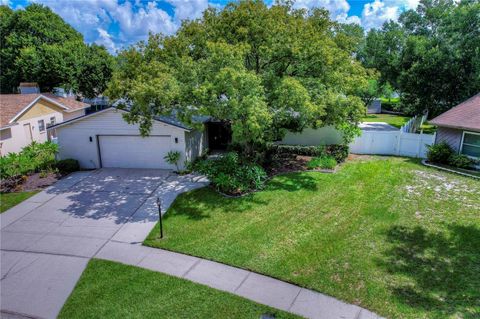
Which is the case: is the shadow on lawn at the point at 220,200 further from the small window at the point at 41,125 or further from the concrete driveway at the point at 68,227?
the small window at the point at 41,125

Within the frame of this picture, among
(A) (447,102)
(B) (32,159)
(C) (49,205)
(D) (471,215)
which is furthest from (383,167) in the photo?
(B) (32,159)

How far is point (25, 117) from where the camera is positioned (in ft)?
70.5

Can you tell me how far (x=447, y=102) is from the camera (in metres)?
20.7

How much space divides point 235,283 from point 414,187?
358 inches

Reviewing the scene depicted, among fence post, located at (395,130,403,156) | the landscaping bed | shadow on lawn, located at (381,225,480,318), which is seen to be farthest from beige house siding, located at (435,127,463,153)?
the landscaping bed

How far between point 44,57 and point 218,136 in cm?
2114

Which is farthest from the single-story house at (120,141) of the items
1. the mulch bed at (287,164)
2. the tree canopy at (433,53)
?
the tree canopy at (433,53)

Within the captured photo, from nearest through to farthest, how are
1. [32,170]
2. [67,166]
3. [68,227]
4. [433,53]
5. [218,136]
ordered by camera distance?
[68,227]
[32,170]
[67,166]
[433,53]
[218,136]

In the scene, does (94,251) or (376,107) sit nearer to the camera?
(94,251)

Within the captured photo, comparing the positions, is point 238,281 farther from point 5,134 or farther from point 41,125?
point 41,125

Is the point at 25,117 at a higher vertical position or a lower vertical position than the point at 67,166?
higher

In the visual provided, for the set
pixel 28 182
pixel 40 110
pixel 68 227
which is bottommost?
pixel 68 227

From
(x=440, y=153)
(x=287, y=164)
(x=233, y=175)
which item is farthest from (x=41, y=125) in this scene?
(x=440, y=153)

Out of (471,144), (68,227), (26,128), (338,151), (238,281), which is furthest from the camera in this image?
(26,128)
